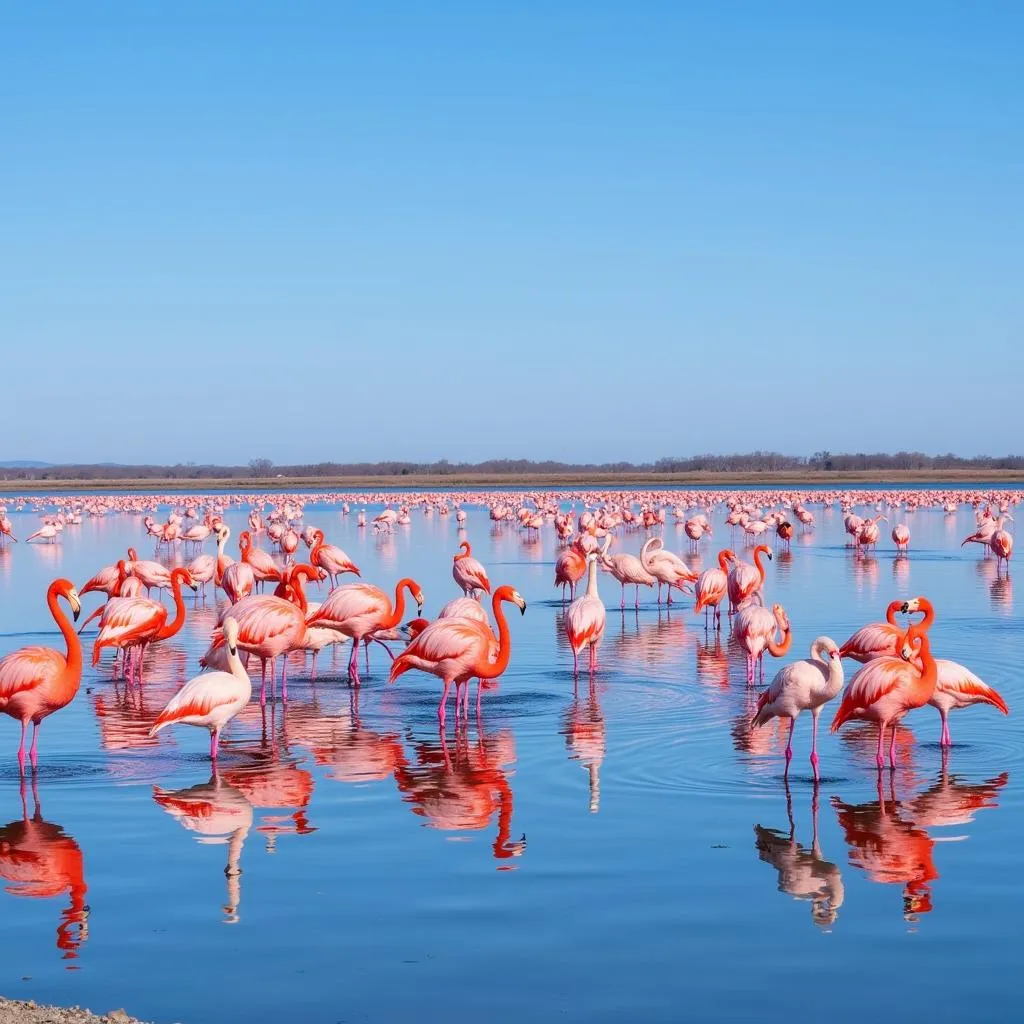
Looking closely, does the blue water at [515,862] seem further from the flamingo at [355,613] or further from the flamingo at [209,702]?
the flamingo at [355,613]

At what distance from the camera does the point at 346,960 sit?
5.39 meters

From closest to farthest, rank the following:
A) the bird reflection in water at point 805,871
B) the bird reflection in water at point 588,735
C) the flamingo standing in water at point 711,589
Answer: the bird reflection in water at point 805,871
the bird reflection in water at point 588,735
the flamingo standing in water at point 711,589

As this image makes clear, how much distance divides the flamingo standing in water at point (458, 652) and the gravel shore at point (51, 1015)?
541 cm

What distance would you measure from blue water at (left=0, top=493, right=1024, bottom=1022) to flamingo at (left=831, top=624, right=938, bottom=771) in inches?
14.2

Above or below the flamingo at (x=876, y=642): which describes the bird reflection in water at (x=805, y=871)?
below

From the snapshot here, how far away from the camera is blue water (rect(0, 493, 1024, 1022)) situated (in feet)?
16.8

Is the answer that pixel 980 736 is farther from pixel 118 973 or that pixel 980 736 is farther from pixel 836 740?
pixel 118 973

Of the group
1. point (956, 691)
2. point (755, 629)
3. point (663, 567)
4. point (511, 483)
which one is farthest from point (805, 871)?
point (511, 483)

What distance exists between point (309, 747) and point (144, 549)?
23682 mm

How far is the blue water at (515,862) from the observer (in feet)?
16.8

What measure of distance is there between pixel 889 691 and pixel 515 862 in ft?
10.2

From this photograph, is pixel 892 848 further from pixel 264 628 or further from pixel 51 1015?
pixel 264 628

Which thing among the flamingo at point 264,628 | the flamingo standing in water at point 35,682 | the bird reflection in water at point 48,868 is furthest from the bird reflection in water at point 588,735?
the flamingo standing in water at point 35,682

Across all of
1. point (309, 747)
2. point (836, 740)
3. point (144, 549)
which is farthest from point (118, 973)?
point (144, 549)
